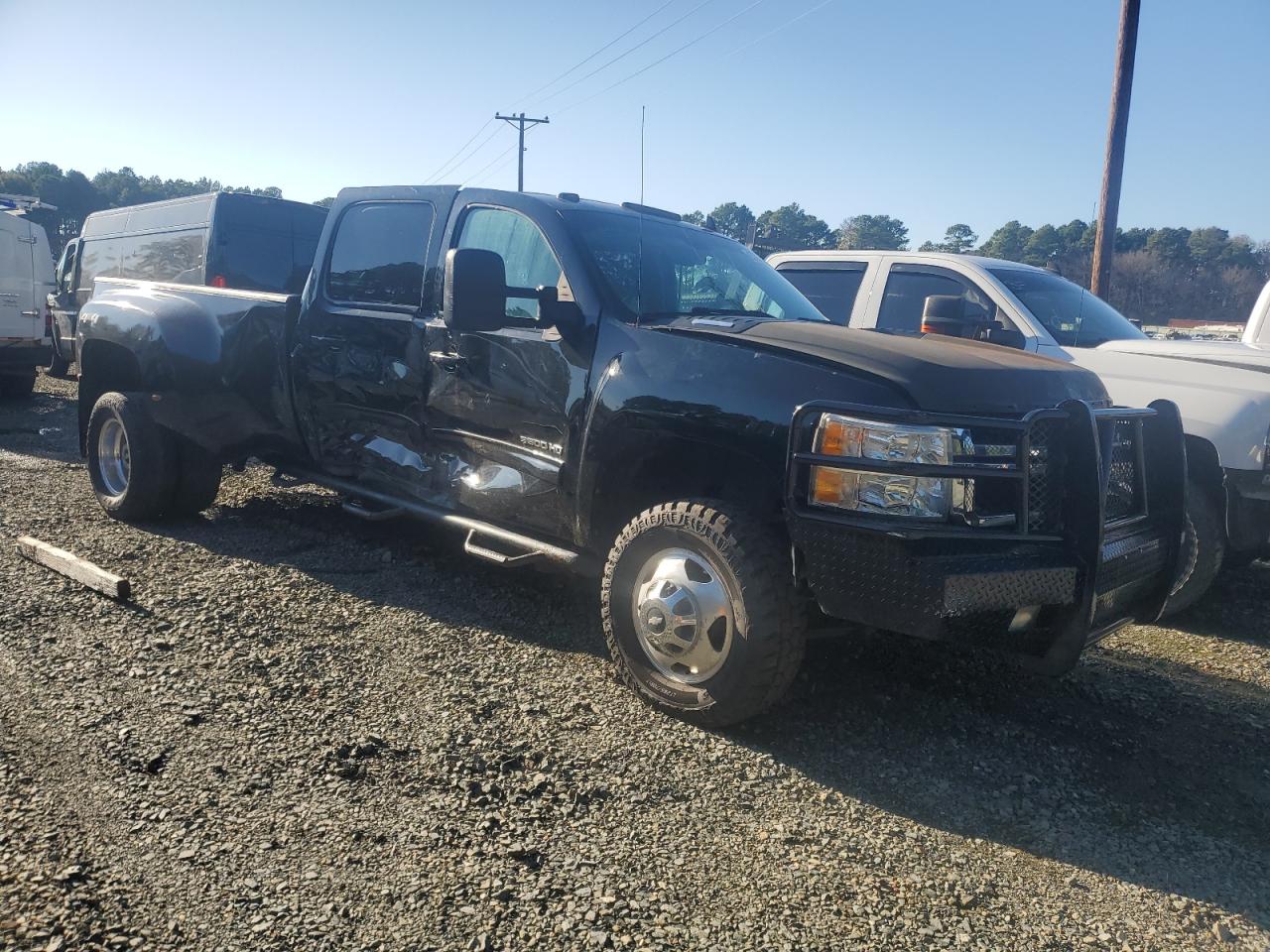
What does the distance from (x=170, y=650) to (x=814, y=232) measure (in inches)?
559

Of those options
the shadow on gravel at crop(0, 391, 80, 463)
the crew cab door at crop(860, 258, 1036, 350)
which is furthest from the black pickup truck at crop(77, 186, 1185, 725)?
the shadow on gravel at crop(0, 391, 80, 463)

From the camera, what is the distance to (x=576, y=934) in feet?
7.34

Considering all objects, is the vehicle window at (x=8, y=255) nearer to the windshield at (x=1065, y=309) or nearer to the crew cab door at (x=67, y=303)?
the crew cab door at (x=67, y=303)

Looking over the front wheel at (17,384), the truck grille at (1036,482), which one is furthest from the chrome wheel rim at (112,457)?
the front wheel at (17,384)

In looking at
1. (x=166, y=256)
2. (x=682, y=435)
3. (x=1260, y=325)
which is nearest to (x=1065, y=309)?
(x=1260, y=325)

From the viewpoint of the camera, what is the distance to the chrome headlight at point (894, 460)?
2.93 m

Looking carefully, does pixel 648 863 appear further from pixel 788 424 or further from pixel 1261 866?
pixel 1261 866

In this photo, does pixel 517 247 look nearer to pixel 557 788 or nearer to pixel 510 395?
pixel 510 395

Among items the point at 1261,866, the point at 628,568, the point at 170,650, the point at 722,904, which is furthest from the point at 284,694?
the point at 1261,866

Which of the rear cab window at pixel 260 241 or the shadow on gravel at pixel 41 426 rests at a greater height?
the rear cab window at pixel 260 241

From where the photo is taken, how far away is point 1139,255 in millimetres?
13500

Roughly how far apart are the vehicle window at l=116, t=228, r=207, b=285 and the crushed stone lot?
5.54 m

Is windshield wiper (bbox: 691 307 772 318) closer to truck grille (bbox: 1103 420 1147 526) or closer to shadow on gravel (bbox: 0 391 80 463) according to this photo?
truck grille (bbox: 1103 420 1147 526)

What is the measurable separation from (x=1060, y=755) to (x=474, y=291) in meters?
2.82
